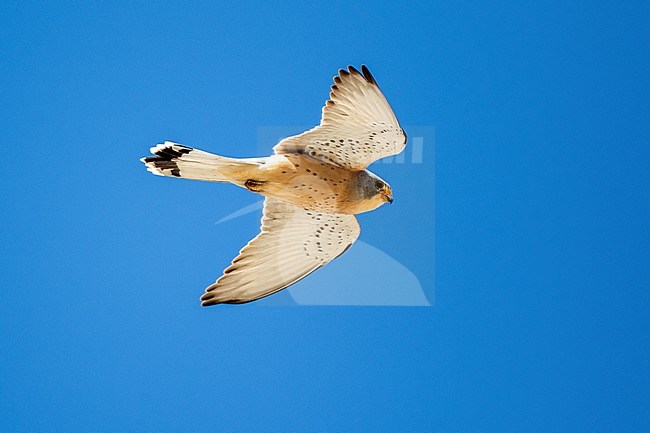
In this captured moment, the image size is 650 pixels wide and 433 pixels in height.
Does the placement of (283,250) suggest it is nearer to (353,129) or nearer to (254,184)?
(254,184)

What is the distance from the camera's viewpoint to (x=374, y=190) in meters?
3.13

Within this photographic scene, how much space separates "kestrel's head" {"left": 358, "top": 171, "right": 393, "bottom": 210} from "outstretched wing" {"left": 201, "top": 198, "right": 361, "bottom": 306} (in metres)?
0.21

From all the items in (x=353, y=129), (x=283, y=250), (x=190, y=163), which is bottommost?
(x=283, y=250)

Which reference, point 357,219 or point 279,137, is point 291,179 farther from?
point 357,219

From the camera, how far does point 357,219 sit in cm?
339

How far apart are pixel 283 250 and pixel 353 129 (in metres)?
0.60

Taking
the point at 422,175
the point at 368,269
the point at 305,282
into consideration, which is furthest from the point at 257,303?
the point at 422,175

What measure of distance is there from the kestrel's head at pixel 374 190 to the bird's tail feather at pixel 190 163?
41cm

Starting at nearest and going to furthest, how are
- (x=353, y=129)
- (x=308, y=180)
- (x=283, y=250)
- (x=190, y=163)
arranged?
1. (x=190, y=163)
2. (x=353, y=129)
3. (x=308, y=180)
4. (x=283, y=250)

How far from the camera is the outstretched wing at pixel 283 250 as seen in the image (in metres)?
3.21

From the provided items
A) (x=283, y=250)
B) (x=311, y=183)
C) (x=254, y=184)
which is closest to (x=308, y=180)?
(x=311, y=183)

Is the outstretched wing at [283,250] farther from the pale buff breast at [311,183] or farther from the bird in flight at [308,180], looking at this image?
the pale buff breast at [311,183]

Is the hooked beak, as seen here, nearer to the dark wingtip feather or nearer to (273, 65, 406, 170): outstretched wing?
(273, 65, 406, 170): outstretched wing

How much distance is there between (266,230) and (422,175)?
613 mm
